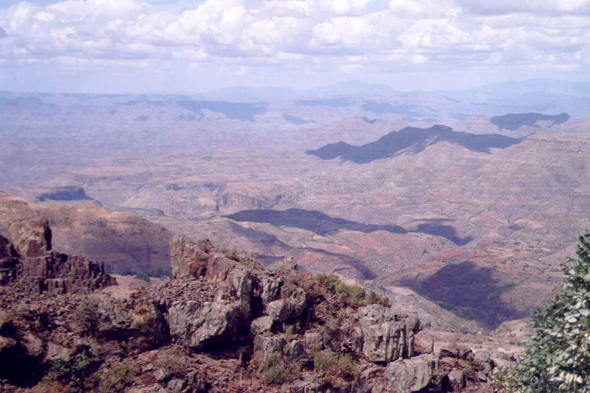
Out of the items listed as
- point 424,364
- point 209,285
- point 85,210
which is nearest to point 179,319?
point 209,285

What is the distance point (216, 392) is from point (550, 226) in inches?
6824

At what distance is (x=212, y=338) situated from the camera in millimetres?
14508

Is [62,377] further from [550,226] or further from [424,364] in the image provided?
[550,226]

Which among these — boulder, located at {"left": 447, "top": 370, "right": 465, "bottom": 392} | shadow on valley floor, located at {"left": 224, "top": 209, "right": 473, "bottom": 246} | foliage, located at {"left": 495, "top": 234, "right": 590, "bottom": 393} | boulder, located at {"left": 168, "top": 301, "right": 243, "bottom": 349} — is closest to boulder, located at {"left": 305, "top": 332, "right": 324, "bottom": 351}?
boulder, located at {"left": 168, "top": 301, "right": 243, "bottom": 349}

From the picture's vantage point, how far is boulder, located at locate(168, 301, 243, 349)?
47.3 ft

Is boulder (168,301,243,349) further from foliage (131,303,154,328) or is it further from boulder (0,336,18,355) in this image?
boulder (0,336,18,355)

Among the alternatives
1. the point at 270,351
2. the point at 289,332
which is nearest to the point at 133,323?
the point at 270,351

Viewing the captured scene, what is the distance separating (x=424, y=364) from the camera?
50.1ft

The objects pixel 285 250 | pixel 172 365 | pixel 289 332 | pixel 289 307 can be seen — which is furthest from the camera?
pixel 285 250

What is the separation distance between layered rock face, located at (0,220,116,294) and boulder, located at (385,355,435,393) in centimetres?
933

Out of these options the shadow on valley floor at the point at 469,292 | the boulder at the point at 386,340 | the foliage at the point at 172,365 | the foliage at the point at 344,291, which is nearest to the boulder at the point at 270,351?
the foliage at the point at 172,365

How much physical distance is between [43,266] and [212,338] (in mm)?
6021

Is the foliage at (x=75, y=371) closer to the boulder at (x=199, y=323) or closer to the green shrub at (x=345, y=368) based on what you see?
the boulder at (x=199, y=323)

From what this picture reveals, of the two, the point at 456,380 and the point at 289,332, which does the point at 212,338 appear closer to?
the point at 289,332
